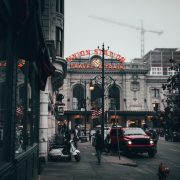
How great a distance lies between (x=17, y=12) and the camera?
5.23 m

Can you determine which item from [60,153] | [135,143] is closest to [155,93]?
[135,143]

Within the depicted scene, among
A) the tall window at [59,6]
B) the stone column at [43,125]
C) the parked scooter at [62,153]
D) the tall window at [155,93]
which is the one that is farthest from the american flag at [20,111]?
the tall window at [155,93]

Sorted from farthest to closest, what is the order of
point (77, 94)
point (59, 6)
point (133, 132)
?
point (77, 94)
point (133, 132)
point (59, 6)

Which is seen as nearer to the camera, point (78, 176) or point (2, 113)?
point (2, 113)

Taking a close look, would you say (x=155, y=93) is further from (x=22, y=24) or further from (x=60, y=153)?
(x=22, y=24)

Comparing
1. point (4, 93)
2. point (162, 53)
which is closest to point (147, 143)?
point (4, 93)

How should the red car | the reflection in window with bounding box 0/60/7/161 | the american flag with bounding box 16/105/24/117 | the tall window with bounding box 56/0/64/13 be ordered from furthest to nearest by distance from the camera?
the tall window with bounding box 56/0/64/13
the red car
the american flag with bounding box 16/105/24/117
the reflection in window with bounding box 0/60/7/161

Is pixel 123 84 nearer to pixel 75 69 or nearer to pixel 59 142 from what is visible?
pixel 75 69

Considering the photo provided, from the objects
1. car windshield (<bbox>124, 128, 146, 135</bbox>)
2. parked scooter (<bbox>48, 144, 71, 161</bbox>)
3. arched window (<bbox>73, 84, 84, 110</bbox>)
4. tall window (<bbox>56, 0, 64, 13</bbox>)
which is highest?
tall window (<bbox>56, 0, 64, 13</bbox>)

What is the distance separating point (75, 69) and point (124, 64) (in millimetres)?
10736

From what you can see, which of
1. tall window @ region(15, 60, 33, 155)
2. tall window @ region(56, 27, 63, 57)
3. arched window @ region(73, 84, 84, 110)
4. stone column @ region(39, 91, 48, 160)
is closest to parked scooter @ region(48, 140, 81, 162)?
stone column @ region(39, 91, 48, 160)

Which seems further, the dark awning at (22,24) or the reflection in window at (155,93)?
the reflection in window at (155,93)

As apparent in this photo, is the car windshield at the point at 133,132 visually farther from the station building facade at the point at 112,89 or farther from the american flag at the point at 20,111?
the station building facade at the point at 112,89

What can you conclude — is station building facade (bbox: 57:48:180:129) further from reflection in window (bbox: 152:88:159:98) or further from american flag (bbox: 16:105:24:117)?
american flag (bbox: 16:105:24:117)
